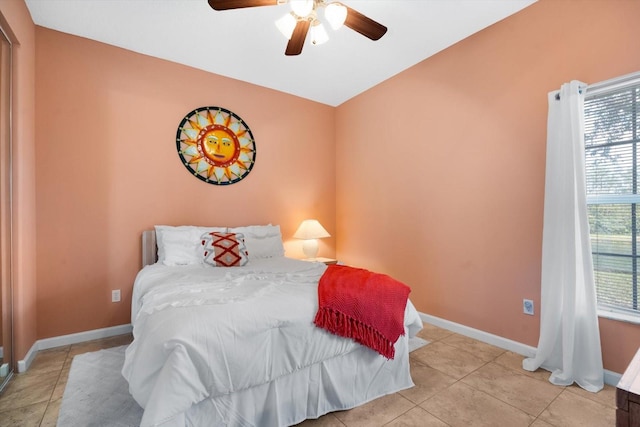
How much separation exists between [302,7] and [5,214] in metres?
2.37

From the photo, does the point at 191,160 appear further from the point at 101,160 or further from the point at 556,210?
the point at 556,210

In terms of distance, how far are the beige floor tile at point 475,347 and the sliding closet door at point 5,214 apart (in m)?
3.26

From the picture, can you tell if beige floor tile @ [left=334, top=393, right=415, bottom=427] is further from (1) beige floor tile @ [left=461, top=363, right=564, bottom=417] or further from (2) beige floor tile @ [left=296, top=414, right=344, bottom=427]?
(1) beige floor tile @ [left=461, top=363, right=564, bottom=417]

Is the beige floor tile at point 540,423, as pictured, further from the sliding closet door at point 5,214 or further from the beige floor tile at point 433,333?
the sliding closet door at point 5,214

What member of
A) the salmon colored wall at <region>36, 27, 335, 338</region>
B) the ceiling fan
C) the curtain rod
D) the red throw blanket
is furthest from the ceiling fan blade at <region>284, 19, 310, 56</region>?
the curtain rod

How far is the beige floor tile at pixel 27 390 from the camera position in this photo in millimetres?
1782

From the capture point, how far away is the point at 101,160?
9.01 feet

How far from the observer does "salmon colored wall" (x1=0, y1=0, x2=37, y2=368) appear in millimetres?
2102

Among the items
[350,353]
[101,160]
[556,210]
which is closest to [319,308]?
[350,353]

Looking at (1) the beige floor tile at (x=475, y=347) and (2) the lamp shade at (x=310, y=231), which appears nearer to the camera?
(1) the beige floor tile at (x=475, y=347)

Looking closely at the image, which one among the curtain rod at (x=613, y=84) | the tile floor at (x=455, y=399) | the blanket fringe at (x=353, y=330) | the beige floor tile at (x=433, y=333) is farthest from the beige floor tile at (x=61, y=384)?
the curtain rod at (x=613, y=84)

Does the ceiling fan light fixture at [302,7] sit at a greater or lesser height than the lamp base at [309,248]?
greater

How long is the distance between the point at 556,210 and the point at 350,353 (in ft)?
5.60

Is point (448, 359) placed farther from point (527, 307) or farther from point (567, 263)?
point (567, 263)
